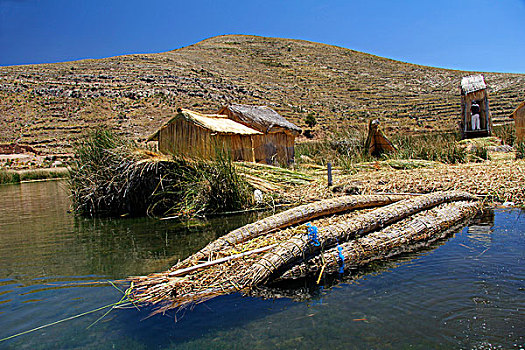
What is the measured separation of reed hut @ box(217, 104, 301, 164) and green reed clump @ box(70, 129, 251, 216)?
4.73 metres

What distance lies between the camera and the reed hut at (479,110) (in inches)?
620

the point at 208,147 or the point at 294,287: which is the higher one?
the point at 208,147

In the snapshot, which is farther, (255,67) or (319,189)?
(255,67)

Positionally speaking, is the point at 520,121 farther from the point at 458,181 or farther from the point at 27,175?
the point at 27,175

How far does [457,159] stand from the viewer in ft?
38.3

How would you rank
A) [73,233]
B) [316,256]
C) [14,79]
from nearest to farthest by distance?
[316,256] → [73,233] → [14,79]

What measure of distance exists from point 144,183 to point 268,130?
18.7ft

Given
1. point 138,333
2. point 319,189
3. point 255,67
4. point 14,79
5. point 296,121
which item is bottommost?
point 138,333

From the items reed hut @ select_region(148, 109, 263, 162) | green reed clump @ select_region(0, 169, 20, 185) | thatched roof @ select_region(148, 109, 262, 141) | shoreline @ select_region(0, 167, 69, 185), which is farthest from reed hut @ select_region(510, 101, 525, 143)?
green reed clump @ select_region(0, 169, 20, 185)

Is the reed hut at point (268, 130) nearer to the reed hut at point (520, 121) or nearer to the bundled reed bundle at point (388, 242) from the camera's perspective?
the bundled reed bundle at point (388, 242)

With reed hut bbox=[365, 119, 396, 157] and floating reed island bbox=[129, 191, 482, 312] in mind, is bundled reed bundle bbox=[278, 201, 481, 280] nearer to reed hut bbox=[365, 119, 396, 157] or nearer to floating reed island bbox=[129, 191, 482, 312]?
floating reed island bbox=[129, 191, 482, 312]

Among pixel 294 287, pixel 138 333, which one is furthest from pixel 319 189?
pixel 138 333

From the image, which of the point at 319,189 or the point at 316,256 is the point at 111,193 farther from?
the point at 316,256

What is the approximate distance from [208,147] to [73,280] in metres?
6.17
